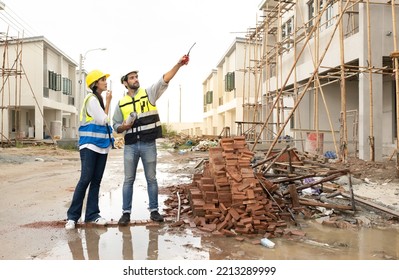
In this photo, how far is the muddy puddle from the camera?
11.4 feet

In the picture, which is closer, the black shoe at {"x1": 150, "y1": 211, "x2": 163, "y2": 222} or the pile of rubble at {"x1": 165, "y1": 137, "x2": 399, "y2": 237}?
the pile of rubble at {"x1": 165, "y1": 137, "x2": 399, "y2": 237}

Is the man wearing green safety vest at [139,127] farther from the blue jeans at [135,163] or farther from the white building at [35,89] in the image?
the white building at [35,89]

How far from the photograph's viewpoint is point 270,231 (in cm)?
415

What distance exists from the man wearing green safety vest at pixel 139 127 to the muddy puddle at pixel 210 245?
502mm

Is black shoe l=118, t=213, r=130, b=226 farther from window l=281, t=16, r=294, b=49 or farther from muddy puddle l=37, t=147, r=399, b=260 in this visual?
window l=281, t=16, r=294, b=49

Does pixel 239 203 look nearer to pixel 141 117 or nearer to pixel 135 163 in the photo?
pixel 135 163

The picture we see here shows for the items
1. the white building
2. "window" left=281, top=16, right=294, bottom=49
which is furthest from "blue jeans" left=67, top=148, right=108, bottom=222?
the white building

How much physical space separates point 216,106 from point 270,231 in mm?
36455

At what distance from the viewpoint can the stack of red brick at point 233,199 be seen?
4.21 meters

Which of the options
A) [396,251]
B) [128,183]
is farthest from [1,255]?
[396,251]

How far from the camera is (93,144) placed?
14.9 ft

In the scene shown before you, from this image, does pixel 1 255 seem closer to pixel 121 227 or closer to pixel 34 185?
pixel 121 227

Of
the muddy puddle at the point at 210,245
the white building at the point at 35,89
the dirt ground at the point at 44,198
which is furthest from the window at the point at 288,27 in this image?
the muddy puddle at the point at 210,245

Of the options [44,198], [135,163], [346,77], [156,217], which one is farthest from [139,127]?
[346,77]
